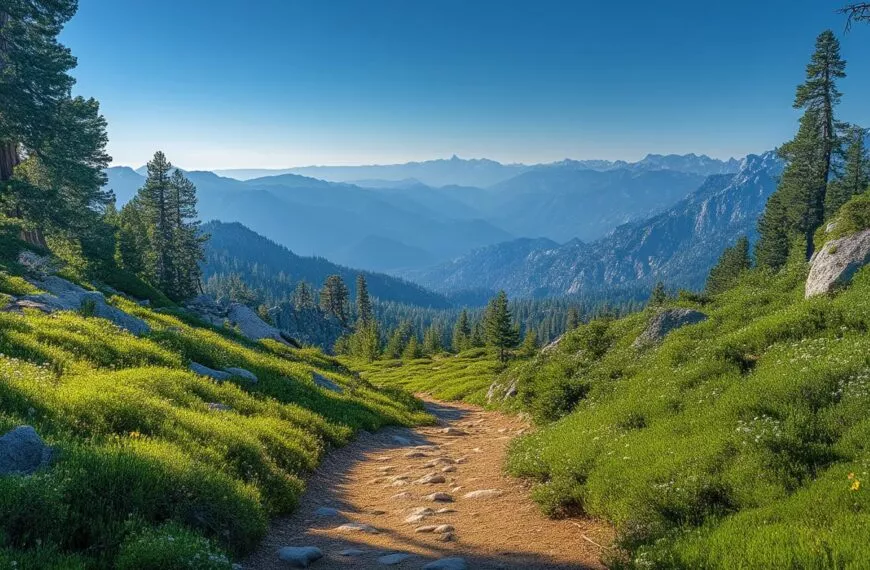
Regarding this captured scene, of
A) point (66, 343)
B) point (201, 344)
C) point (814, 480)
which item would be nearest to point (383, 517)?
point (814, 480)

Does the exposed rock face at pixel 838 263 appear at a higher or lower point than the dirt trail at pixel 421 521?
higher

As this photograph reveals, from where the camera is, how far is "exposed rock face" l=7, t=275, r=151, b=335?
17408 mm

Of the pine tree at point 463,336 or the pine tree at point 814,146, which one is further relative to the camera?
the pine tree at point 463,336

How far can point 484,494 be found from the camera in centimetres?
1162

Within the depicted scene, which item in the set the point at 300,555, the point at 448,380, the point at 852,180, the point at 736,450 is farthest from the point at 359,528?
the point at 852,180

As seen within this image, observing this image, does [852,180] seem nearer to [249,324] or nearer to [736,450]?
[249,324]

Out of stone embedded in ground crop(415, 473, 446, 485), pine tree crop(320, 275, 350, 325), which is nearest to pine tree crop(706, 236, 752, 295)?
pine tree crop(320, 275, 350, 325)

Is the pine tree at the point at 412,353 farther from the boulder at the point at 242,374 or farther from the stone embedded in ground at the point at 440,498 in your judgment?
the stone embedded in ground at the point at 440,498

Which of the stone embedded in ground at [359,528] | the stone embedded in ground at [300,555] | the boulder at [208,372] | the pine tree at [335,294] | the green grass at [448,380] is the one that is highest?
the boulder at [208,372]

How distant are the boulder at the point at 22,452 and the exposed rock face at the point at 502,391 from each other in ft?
77.9

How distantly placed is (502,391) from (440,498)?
68.3 feet

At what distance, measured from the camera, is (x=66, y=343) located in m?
13.3

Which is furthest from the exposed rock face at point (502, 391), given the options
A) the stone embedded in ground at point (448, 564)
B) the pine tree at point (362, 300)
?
the pine tree at point (362, 300)

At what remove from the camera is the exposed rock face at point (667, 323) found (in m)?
19.1
